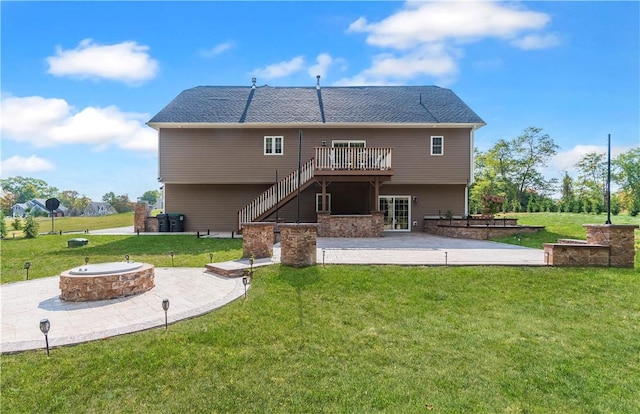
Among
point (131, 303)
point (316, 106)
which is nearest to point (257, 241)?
point (131, 303)

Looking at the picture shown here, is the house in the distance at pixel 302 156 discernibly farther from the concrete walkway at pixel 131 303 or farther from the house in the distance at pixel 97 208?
the house in the distance at pixel 97 208

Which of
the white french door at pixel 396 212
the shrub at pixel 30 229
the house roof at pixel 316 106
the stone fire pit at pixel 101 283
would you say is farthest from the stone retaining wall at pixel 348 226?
the shrub at pixel 30 229

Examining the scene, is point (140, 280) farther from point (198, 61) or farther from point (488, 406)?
point (198, 61)

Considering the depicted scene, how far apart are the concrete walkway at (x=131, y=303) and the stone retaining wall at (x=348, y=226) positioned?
15.1 ft

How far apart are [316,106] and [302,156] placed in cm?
358

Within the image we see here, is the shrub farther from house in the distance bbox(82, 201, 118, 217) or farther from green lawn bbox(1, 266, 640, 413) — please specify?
house in the distance bbox(82, 201, 118, 217)

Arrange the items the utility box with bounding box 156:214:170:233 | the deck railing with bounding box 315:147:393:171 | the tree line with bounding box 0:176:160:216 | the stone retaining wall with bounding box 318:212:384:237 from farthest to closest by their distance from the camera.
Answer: the tree line with bounding box 0:176:160:216
the utility box with bounding box 156:214:170:233
the deck railing with bounding box 315:147:393:171
the stone retaining wall with bounding box 318:212:384:237

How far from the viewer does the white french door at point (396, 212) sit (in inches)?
661

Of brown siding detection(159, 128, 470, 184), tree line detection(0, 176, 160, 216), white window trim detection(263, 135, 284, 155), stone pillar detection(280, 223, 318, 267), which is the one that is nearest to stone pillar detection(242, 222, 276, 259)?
stone pillar detection(280, 223, 318, 267)

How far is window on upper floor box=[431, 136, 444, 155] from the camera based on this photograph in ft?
53.0

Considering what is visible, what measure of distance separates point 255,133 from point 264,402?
1451 cm

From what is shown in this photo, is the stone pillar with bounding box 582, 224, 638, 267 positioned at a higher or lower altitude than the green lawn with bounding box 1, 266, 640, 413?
higher

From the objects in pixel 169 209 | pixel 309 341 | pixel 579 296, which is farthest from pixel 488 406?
pixel 169 209

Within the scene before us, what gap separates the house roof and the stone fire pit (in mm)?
11179
